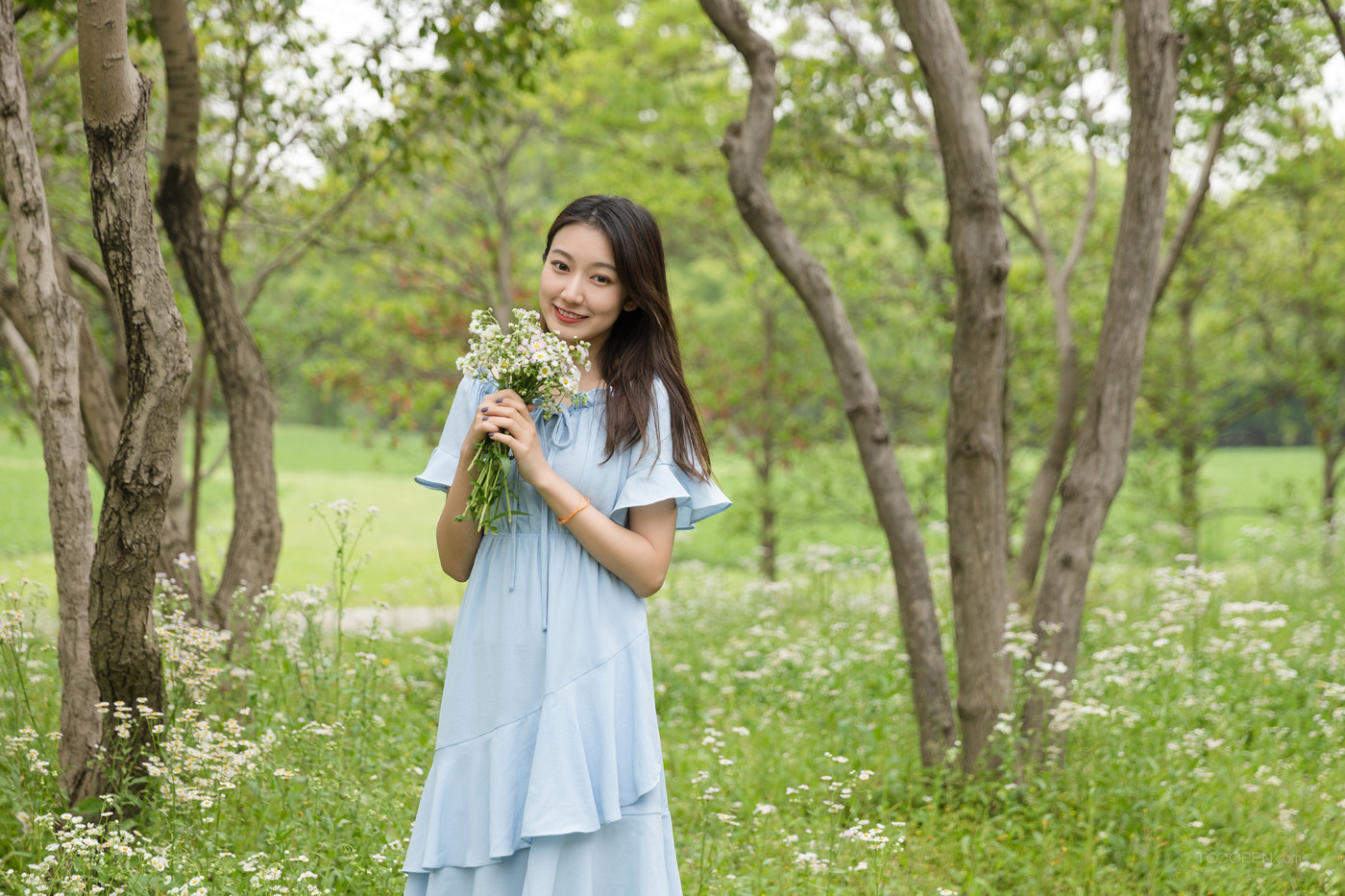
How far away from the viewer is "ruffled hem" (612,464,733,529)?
6.31 feet

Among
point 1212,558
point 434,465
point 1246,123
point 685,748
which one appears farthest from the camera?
point 1212,558

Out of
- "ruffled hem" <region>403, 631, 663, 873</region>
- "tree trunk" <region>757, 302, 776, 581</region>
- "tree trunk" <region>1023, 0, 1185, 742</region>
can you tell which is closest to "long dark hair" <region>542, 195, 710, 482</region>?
"ruffled hem" <region>403, 631, 663, 873</region>

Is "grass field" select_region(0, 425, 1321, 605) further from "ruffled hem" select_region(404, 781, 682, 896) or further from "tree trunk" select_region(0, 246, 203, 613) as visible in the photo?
"ruffled hem" select_region(404, 781, 682, 896)

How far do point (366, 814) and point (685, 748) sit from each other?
171cm

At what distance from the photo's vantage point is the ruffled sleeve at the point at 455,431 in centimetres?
196

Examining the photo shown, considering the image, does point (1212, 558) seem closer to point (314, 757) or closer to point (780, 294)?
point (780, 294)

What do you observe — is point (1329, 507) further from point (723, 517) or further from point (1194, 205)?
point (723, 517)

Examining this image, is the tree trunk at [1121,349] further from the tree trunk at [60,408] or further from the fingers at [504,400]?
the tree trunk at [60,408]

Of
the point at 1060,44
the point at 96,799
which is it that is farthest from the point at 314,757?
the point at 1060,44

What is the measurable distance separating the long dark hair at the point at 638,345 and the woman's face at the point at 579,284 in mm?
23

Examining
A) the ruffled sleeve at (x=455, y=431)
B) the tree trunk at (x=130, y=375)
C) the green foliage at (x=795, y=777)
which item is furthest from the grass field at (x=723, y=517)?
the ruffled sleeve at (x=455, y=431)

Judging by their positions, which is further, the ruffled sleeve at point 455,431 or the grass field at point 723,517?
the grass field at point 723,517

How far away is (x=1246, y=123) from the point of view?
7406mm

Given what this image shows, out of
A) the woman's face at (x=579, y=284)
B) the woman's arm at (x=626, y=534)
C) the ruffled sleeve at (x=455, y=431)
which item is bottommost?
the woman's arm at (x=626, y=534)
